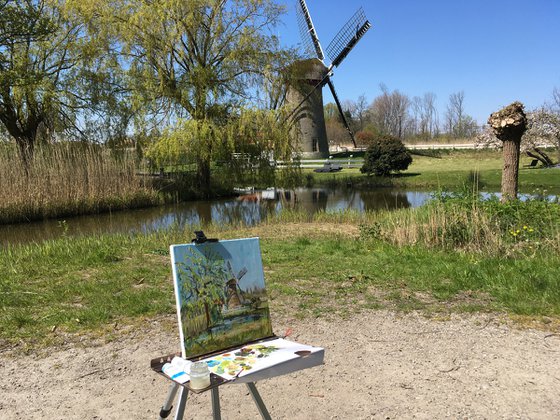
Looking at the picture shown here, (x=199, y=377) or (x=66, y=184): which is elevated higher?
(x=66, y=184)

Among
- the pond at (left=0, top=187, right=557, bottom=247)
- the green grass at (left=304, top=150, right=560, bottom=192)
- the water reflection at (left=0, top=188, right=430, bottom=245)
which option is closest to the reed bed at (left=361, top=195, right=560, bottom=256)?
the pond at (left=0, top=187, right=557, bottom=247)

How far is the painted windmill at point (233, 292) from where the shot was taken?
2.69 m

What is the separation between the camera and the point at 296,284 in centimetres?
607

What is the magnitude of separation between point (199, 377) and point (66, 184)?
18.4 metres

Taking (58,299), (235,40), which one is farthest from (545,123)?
(58,299)

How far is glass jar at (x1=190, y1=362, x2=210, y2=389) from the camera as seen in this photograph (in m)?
2.13

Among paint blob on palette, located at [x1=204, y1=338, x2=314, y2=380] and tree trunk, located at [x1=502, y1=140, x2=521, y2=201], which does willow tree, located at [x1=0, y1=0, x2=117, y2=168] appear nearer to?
tree trunk, located at [x1=502, y1=140, x2=521, y2=201]

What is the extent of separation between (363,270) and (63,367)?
13.1 ft

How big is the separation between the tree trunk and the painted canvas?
358 inches

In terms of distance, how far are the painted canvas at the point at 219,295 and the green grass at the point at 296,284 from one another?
2.23 meters

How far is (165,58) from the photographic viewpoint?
22.2 meters

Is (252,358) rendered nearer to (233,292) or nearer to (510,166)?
(233,292)

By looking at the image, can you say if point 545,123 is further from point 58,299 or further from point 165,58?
point 58,299

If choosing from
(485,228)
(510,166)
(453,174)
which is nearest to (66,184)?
(510,166)
